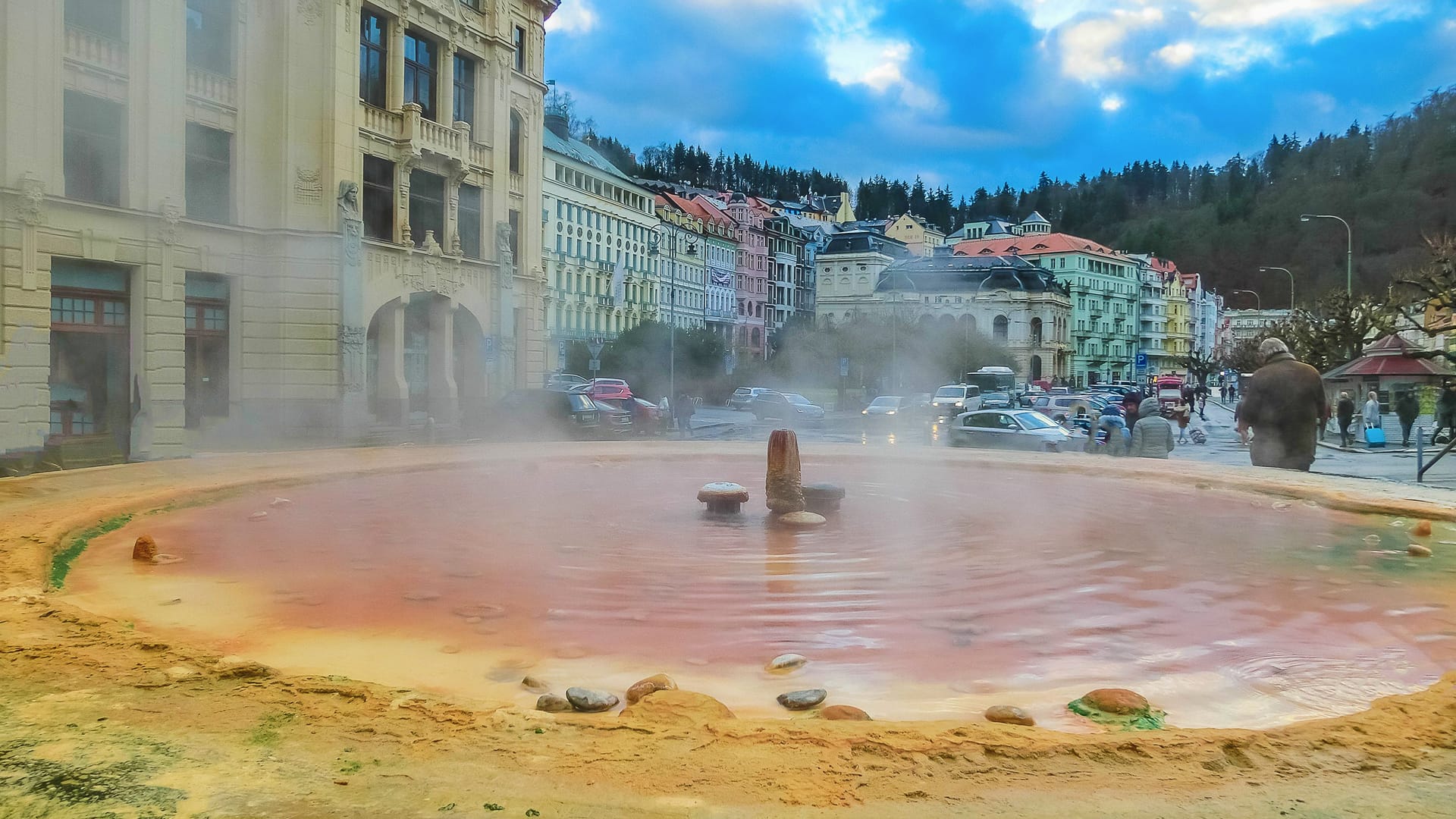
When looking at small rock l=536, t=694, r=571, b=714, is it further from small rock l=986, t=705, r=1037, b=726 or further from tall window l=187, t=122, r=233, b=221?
tall window l=187, t=122, r=233, b=221

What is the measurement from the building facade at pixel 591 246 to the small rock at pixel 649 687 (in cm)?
5181

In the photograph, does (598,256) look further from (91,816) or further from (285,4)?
(91,816)

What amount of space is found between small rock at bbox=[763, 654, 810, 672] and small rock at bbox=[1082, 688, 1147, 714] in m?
1.43

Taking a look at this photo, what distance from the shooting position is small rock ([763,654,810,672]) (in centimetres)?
523

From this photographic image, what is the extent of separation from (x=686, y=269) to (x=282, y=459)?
218 ft

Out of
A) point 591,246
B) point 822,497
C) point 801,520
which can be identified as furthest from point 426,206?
point 591,246

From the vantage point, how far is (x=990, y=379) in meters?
44.3

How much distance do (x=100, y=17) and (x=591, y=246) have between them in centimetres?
4662

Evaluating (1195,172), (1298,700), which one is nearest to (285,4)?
(1298,700)

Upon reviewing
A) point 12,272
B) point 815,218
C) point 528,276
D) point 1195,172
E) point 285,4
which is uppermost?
point 1195,172

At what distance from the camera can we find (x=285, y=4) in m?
23.9

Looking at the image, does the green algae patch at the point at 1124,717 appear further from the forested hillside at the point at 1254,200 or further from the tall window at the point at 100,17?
→ the forested hillside at the point at 1254,200

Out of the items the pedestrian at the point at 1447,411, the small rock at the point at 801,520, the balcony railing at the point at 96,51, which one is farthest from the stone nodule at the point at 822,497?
the pedestrian at the point at 1447,411

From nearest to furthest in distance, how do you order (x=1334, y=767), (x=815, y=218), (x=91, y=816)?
1. (x=91, y=816)
2. (x=1334, y=767)
3. (x=815, y=218)
